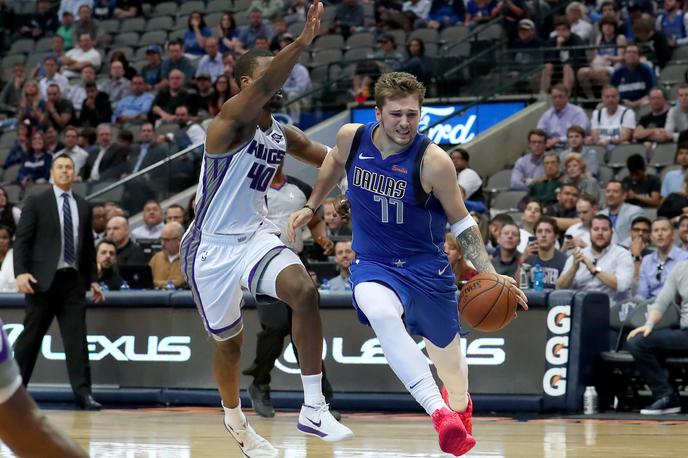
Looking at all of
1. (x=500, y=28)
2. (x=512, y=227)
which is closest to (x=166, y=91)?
(x=500, y=28)

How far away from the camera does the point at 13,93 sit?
2228 centimetres

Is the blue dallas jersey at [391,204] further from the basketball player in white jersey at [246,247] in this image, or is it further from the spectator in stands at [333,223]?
the spectator in stands at [333,223]

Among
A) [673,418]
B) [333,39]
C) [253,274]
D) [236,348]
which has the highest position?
[333,39]

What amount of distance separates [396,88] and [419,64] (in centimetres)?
1064

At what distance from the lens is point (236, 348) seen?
23.8ft

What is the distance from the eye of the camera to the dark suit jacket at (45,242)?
11539mm

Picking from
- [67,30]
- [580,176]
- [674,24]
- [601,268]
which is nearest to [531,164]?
[580,176]

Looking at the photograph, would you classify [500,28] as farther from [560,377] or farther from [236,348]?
[236,348]

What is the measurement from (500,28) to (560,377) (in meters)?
8.35

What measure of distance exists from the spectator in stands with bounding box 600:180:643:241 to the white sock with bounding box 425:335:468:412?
6.07 m

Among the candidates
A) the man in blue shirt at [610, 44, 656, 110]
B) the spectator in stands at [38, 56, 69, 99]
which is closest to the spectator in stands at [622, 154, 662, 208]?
the man in blue shirt at [610, 44, 656, 110]

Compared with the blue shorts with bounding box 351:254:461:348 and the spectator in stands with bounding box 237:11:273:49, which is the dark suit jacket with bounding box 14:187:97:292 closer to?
the blue shorts with bounding box 351:254:461:348

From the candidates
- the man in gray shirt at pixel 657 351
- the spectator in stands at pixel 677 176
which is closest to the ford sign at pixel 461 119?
the spectator in stands at pixel 677 176

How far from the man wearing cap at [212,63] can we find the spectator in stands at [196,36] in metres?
1.04
